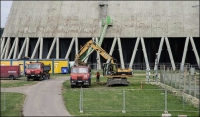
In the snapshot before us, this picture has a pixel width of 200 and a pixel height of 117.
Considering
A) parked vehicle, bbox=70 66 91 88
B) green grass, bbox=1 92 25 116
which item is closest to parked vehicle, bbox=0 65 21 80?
parked vehicle, bbox=70 66 91 88

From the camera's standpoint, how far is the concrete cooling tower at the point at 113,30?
71.9 meters

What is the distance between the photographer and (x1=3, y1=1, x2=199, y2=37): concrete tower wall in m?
72.1

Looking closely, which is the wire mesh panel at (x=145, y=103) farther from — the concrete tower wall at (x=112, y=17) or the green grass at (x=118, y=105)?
A: the concrete tower wall at (x=112, y=17)

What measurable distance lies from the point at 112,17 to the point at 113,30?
3.07 m

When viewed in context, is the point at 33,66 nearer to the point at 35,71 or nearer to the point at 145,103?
the point at 35,71

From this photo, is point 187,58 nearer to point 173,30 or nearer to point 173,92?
point 173,30

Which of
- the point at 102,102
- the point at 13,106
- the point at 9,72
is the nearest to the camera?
the point at 13,106

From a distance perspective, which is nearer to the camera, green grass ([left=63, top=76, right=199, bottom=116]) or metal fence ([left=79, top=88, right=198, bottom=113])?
green grass ([left=63, top=76, right=199, bottom=116])

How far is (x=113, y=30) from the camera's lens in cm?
7369

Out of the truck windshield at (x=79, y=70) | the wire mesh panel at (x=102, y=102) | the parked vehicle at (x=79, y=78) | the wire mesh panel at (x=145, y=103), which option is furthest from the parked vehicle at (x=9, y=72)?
the wire mesh panel at (x=145, y=103)

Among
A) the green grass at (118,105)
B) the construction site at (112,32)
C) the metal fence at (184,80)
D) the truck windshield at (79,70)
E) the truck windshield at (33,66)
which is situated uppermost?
the construction site at (112,32)

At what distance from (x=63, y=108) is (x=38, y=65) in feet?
87.5

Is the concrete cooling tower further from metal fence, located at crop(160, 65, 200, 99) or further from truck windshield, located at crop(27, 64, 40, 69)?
metal fence, located at crop(160, 65, 200, 99)

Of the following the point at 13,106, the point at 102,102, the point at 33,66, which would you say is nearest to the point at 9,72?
the point at 33,66
